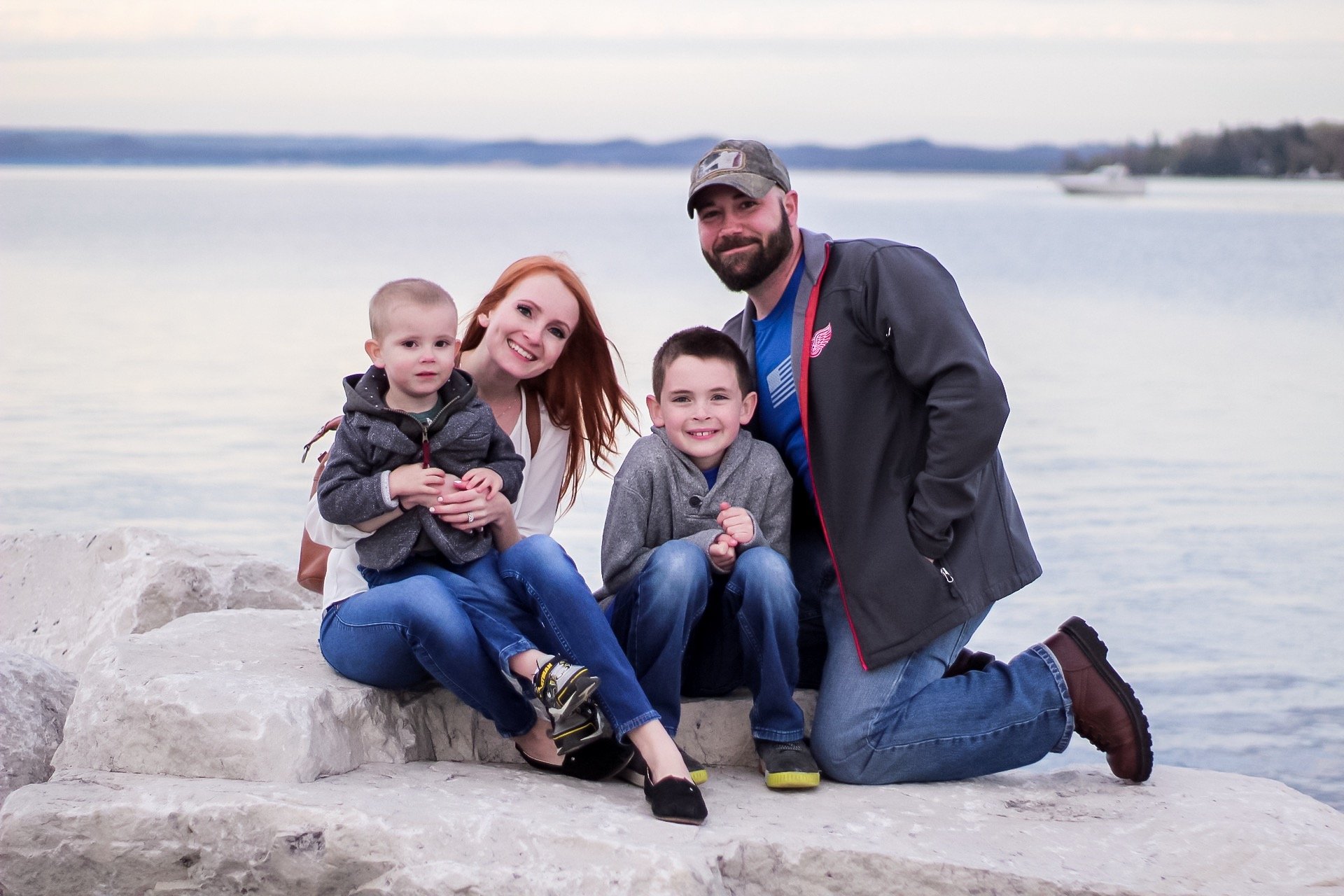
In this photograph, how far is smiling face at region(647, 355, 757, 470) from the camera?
3588 millimetres

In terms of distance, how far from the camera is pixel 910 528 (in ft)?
11.6

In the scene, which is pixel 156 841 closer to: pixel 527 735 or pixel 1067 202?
pixel 527 735

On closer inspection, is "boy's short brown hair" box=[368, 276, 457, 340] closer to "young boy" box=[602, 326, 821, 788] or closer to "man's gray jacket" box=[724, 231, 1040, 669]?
"young boy" box=[602, 326, 821, 788]

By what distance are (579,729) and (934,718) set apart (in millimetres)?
973

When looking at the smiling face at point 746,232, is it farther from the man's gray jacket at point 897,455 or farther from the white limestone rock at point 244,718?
the white limestone rock at point 244,718

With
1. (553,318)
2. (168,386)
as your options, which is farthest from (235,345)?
A: (553,318)

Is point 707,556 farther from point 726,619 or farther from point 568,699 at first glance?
point 568,699

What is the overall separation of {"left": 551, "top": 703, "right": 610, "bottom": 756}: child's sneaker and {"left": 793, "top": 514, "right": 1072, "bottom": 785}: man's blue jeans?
2.24ft

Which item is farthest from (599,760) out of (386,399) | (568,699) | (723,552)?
(386,399)

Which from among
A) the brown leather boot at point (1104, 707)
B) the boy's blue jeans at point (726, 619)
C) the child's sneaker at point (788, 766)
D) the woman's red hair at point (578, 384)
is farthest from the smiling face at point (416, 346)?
the brown leather boot at point (1104, 707)

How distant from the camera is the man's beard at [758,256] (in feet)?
12.2

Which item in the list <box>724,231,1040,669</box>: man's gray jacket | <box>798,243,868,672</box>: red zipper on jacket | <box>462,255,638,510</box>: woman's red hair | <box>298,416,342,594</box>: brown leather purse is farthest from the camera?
<box>462,255,638,510</box>: woman's red hair

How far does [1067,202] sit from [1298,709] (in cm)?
8382

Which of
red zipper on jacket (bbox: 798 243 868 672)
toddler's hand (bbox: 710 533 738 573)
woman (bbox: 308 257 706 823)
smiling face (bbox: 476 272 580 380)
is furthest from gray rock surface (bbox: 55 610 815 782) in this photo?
smiling face (bbox: 476 272 580 380)
